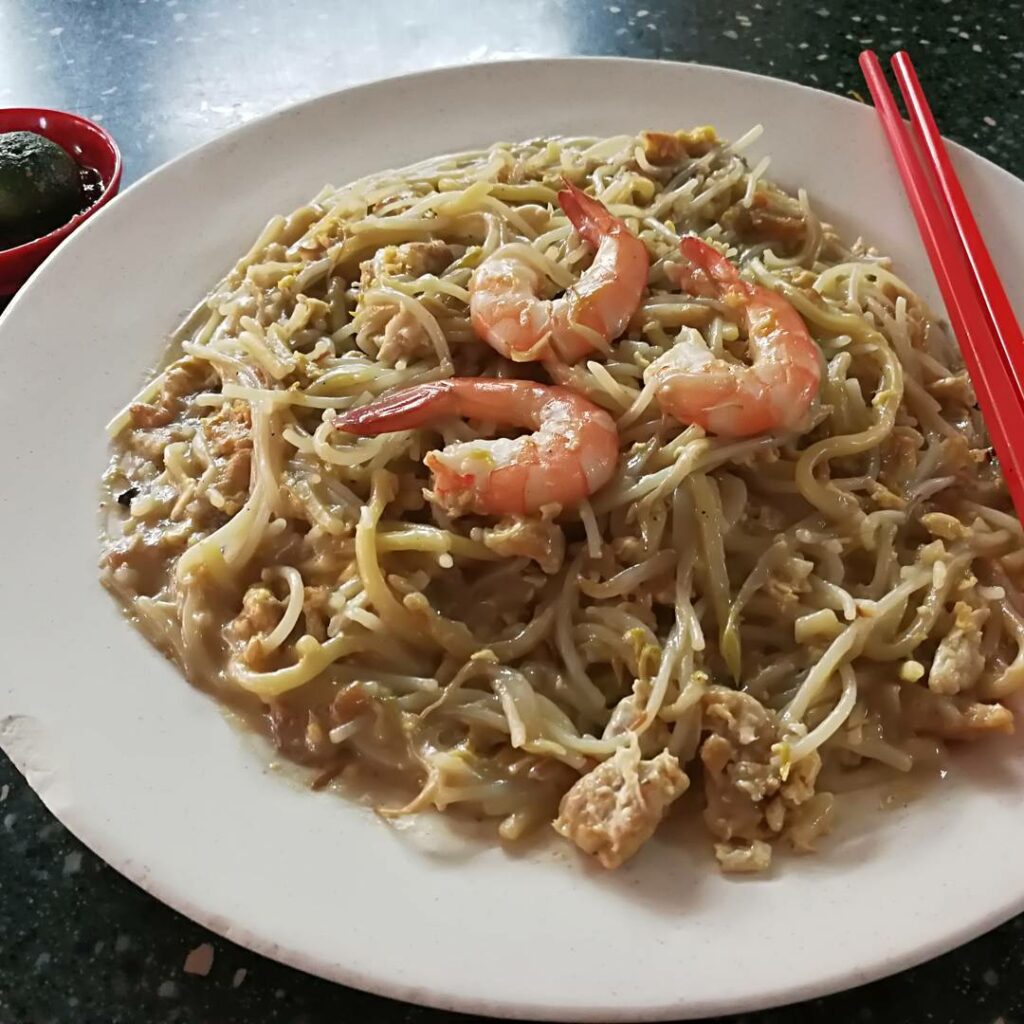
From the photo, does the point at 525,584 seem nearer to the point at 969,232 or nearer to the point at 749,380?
the point at 749,380

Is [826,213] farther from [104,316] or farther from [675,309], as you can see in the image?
[104,316]

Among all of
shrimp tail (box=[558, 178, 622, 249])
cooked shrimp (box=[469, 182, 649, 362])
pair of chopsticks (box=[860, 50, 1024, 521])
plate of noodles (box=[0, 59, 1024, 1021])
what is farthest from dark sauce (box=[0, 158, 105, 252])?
pair of chopsticks (box=[860, 50, 1024, 521])

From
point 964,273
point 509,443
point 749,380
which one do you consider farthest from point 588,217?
point 964,273

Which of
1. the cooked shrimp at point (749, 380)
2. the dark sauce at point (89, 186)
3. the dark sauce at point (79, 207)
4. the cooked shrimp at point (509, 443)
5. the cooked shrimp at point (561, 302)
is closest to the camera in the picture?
the cooked shrimp at point (509, 443)

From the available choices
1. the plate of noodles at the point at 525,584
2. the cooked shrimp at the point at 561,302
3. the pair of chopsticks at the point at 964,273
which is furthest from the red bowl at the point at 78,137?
the pair of chopsticks at the point at 964,273

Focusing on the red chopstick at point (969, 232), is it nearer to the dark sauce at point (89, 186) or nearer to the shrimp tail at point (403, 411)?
the shrimp tail at point (403, 411)

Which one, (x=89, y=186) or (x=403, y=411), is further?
(x=89, y=186)
